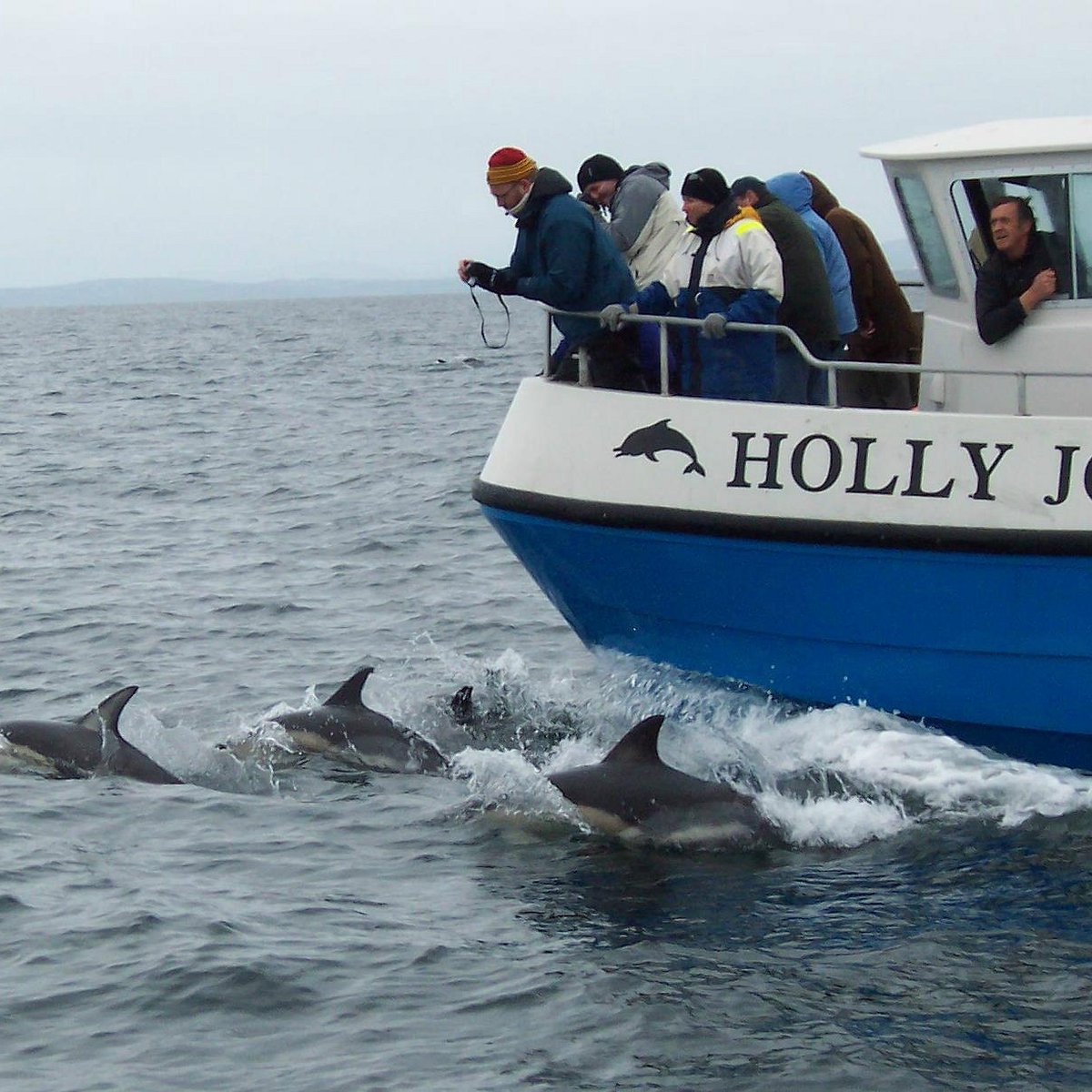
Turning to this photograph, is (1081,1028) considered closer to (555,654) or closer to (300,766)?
(300,766)

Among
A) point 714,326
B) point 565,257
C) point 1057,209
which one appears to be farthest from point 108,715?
point 1057,209

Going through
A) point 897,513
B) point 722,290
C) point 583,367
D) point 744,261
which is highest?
point 744,261

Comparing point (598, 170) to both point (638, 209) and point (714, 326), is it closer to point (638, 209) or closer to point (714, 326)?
point (638, 209)

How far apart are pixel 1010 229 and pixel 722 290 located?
4.48 feet

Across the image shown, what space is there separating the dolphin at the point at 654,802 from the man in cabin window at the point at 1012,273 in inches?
98.9

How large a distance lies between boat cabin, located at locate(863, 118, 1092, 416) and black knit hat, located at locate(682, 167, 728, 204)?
1.04 metres

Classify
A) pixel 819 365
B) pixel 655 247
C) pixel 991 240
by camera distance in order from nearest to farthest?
pixel 819 365, pixel 991 240, pixel 655 247

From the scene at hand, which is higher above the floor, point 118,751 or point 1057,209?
point 1057,209

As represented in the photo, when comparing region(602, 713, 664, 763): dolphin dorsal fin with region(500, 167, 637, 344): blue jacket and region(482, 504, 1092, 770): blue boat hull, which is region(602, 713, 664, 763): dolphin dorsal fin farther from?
region(500, 167, 637, 344): blue jacket

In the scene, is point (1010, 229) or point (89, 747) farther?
point (89, 747)

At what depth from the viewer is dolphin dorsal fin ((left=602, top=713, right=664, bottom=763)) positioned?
830 cm

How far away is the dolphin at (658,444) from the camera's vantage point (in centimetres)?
866

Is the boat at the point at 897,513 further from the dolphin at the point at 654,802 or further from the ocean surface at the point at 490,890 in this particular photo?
the dolphin at the point at 654,802

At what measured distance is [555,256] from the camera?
355 inches
